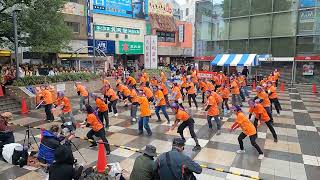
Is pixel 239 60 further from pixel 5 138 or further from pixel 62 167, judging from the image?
pixel 62 167

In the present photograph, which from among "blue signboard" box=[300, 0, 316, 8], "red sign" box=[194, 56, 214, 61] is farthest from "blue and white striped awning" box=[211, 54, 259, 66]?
"blue signboard" box=[300, 0, 316, 8]

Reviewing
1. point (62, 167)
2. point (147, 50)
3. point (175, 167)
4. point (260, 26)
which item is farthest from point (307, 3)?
point (62, 167)

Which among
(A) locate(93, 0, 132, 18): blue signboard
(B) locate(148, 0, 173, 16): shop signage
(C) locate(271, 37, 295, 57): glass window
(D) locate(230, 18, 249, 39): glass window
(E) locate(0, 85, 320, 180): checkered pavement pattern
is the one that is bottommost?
(E) locate(0, 85, 320, 180): checkered pavement pattern

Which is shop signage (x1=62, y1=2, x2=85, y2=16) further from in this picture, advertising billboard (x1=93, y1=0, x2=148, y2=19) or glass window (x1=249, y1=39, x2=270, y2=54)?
glass window (x1=249, y1=39, x2=270, y2=54)

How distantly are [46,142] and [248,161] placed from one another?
5541 mm

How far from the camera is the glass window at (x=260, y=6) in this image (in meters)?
28.8

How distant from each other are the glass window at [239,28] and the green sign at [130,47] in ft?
43.0

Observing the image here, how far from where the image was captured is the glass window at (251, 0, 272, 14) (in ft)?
94.6

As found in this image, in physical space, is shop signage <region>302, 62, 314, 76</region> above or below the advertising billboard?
below

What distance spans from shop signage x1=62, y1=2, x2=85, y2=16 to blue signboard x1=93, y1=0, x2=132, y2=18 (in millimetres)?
1764

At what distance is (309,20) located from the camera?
26.8m

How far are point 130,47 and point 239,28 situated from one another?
14.5 meters

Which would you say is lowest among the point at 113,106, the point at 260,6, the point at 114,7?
the point at 113,106

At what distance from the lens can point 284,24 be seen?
91.8 ft
